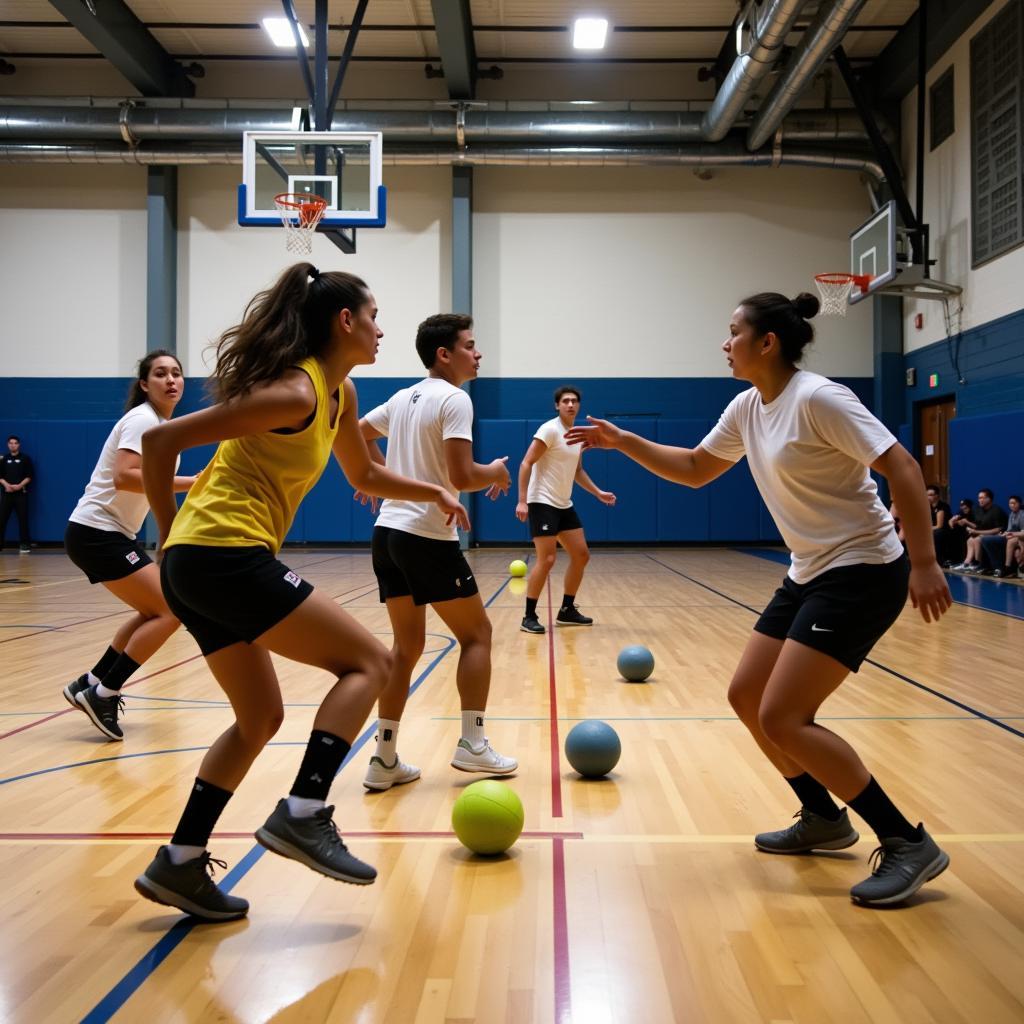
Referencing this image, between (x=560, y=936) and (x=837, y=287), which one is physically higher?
(x=837, y=287)

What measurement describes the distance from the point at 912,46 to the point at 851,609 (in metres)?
16.6

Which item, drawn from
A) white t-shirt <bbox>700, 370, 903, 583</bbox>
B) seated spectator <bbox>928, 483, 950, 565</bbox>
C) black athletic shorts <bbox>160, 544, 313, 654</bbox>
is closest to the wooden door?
seated spectator <bbox>928, 483, 950, 565</bbox>

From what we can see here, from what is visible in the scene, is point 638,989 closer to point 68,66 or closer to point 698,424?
point 698,424

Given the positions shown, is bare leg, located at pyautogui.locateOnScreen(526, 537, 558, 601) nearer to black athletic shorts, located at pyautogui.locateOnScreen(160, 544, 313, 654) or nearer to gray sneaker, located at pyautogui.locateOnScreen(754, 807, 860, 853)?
gray sneaker, located at pyautogui.locateOnScreen(754, 807, 860, 853)

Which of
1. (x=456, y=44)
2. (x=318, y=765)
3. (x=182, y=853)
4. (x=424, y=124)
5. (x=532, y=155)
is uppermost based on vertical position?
(x=456, y=44)

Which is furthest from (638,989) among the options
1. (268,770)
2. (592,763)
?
(268,770)

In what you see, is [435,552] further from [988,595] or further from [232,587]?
[988,595]

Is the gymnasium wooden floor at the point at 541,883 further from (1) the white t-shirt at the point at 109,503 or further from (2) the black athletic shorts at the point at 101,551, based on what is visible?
(1) the white t-shirt at the point at 109,503

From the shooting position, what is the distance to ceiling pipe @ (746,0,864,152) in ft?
40.8

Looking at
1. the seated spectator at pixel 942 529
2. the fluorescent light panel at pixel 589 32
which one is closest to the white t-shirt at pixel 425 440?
the seated spectator at pixel 942 529

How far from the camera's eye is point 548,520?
8.52m

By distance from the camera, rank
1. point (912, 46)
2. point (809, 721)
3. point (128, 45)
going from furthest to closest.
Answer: point (128, 45) < point (912, 46) < point (809, 721)

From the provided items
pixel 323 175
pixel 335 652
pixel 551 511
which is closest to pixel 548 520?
pixel 551 511

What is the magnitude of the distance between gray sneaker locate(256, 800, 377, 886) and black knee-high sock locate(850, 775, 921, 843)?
4.62 ft
